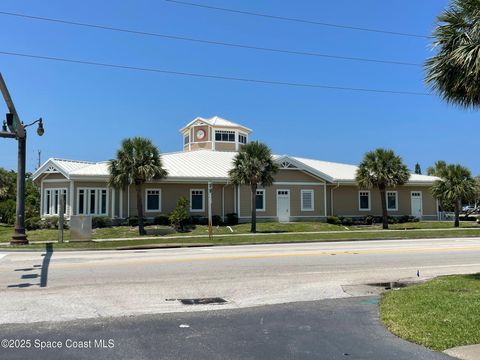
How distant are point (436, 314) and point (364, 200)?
34.5 meters

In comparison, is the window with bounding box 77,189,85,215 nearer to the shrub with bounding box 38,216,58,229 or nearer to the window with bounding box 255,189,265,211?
the shrub with bounding box 38,216,58,229

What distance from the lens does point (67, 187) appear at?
33.7m

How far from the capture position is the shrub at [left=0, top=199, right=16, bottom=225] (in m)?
41.7

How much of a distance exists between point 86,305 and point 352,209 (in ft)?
112

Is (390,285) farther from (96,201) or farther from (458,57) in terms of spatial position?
(96,201)

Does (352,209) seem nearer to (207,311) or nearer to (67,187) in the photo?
(67,187)

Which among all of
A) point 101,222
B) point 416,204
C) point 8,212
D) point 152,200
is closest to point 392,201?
point 416,204

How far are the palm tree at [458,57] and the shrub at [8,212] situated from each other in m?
38.1

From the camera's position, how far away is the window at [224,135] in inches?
1887

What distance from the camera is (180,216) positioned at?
3256 centimetres

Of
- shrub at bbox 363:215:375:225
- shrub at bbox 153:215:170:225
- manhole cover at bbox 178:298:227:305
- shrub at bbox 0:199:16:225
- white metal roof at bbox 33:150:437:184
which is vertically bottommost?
manhole cover at bbox 178:298:227:305

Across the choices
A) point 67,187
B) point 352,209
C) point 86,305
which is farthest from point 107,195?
point 86,305

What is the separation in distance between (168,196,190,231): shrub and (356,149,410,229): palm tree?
13.2 m

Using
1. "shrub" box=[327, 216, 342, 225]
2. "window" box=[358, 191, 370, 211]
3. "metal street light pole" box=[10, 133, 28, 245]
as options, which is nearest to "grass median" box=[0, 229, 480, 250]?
"metal street light pole" box=[10, 133, 28, 245]
